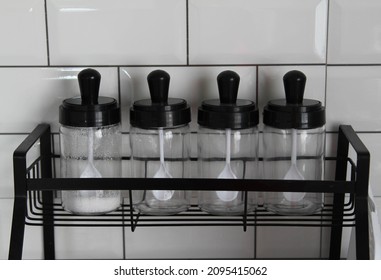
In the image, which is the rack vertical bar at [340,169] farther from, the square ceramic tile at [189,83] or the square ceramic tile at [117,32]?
the square ceramic tile at [117,32]

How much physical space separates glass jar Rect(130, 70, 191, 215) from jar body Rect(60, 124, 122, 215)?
0.03 m

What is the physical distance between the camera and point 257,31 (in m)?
1.02

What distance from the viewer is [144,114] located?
94 centimetres

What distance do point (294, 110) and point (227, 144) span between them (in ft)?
0.36

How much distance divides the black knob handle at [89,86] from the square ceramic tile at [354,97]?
14.6 inches

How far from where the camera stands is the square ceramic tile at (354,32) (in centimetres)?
101

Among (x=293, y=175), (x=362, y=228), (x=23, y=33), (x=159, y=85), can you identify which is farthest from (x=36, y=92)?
(x=362, y=228)

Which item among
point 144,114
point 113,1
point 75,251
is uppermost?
point 113,1

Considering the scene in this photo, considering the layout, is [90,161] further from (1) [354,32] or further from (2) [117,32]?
(1) [354,32]

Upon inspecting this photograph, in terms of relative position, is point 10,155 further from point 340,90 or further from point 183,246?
point 340,90

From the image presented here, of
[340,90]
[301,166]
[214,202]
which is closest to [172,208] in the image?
[214,202]

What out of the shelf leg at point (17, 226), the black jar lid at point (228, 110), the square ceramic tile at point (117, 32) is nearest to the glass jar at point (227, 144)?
the black jar lid at point (228, 110)
